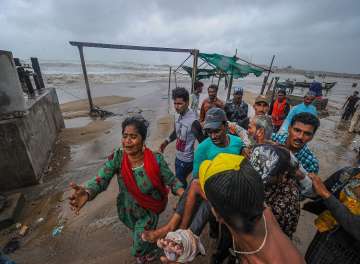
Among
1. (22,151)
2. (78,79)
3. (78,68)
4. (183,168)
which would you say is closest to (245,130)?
(183,168)

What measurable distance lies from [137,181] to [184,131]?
127 cm

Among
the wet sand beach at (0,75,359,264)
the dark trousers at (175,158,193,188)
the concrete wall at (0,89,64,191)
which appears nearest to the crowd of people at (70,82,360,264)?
the dark trousers at (175,158,193,188)

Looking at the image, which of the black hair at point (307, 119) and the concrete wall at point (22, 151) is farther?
the concrete wall at point (22, 151)

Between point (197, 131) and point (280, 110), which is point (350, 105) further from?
point (197, 131)

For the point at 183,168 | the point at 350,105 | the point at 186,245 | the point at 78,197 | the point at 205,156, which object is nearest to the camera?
the point at 186,245

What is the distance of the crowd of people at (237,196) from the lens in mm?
863

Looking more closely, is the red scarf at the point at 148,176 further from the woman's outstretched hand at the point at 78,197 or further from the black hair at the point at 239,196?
the black hair at the point at 239,196

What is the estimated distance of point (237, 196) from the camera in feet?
2.62

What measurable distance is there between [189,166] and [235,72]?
22.2 feet

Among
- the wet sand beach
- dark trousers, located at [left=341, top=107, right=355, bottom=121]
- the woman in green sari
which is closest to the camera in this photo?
the woman in green sari

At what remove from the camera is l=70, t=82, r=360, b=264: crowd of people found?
2.83 feet

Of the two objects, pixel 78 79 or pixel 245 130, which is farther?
pixel 78 79

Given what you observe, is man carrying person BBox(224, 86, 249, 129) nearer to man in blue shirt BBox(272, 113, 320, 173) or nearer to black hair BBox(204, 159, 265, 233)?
man in blue shirt BBox(272, 113, 320, 173)

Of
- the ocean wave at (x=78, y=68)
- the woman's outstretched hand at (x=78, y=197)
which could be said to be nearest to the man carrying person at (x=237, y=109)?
the woman's outstretched hand at (x=78, y=197)
